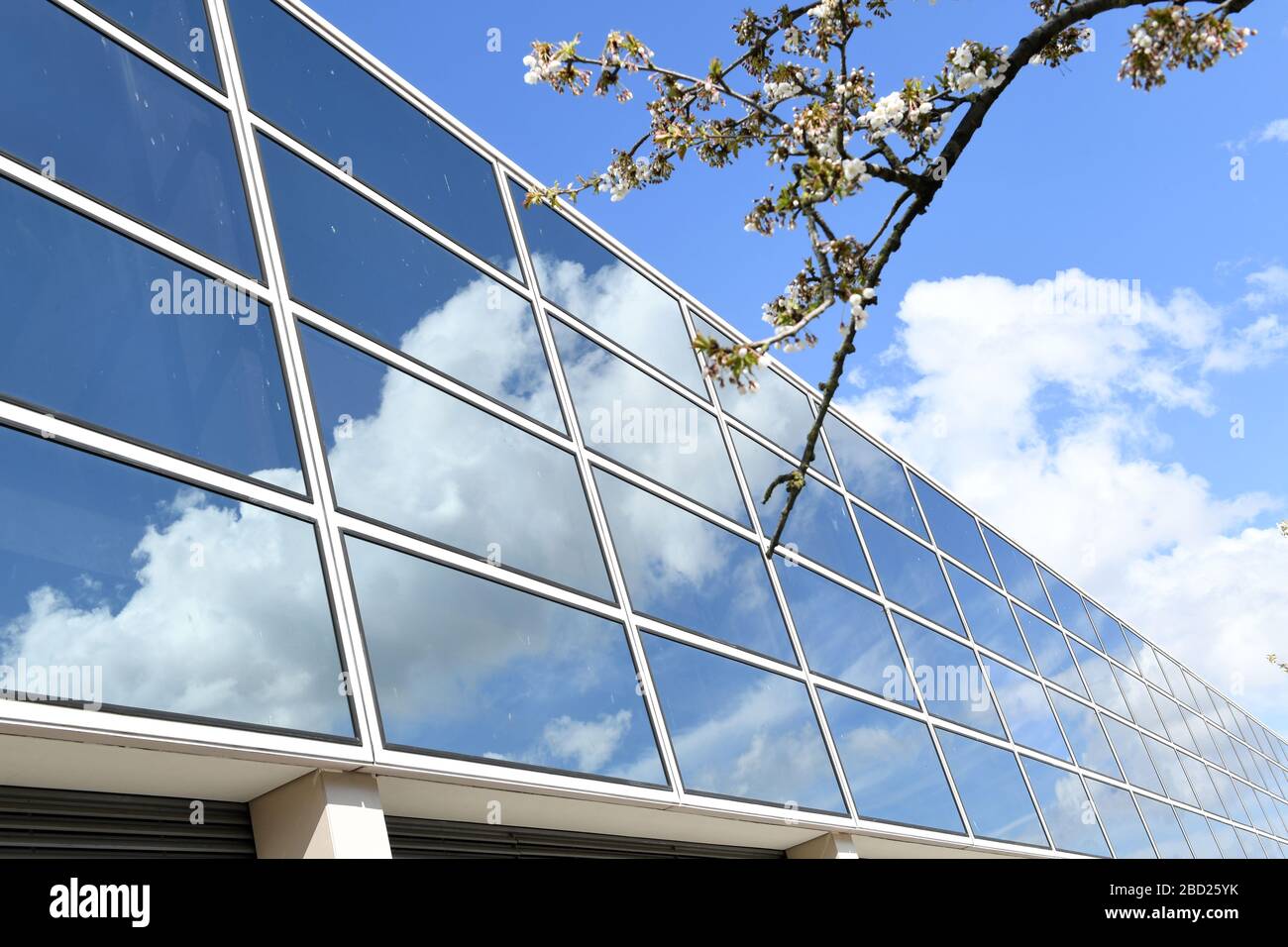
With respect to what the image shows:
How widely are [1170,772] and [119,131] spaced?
25.8m

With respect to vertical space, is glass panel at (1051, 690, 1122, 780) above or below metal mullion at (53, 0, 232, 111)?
below

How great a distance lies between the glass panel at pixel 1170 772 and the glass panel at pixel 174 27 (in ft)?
79.0

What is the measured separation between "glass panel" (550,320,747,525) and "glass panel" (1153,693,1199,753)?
65.5 ft

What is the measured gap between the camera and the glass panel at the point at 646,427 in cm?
1105

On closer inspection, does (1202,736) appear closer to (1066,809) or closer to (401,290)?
(1066,809)

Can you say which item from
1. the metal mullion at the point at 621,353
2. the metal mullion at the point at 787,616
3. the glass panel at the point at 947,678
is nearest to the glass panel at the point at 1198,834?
the glass panel at the point at 947,678

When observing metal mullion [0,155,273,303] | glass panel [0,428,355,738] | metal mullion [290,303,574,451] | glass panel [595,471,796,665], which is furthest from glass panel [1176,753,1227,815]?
metal mullion [0,155,273,303]

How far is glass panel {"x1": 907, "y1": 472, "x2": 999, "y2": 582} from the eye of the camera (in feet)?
65.9

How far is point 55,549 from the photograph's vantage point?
5191mm

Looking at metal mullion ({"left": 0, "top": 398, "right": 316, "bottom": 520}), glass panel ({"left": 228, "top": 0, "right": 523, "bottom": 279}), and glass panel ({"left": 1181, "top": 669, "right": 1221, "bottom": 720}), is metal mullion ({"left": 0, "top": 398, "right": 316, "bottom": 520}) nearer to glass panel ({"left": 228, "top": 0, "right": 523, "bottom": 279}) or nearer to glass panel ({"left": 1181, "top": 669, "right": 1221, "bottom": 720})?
glass panel ({"left": 228, "top": 0, "right": 523, "bottom": 279})
